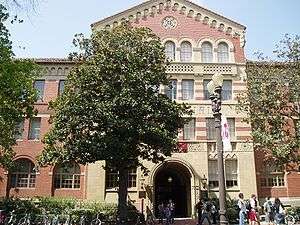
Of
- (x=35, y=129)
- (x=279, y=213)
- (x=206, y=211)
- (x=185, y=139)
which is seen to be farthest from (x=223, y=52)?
(x=35, y=129)

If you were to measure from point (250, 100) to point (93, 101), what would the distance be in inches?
416

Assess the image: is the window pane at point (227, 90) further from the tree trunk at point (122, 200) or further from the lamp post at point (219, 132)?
the lamp post at point (219, 132)

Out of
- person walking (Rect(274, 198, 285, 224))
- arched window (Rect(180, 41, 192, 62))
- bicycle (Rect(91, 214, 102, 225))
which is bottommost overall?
bicycle (Rect(91, 214, 102, 225))

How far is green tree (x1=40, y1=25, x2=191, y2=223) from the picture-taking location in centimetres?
2003

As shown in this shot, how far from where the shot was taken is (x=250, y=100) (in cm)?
2470

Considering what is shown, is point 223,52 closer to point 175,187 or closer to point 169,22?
point 169,22

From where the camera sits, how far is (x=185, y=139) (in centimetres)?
3111

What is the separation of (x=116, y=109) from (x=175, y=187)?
1504cm

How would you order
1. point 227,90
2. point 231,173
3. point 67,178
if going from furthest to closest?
point 227,90
point 67,178
point 231,173

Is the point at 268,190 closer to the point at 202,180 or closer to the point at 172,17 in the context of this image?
the point at 202,180

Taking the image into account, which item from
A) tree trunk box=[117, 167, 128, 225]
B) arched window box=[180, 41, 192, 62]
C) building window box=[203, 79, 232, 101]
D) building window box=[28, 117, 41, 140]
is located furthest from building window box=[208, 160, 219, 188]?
building window box=[28, 117, 41, 140]

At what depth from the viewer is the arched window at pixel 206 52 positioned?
109 ft

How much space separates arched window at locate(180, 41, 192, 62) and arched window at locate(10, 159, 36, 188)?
623 inches

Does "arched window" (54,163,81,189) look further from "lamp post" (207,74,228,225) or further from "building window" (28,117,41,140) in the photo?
"lamp post" (207,74,228,225)
